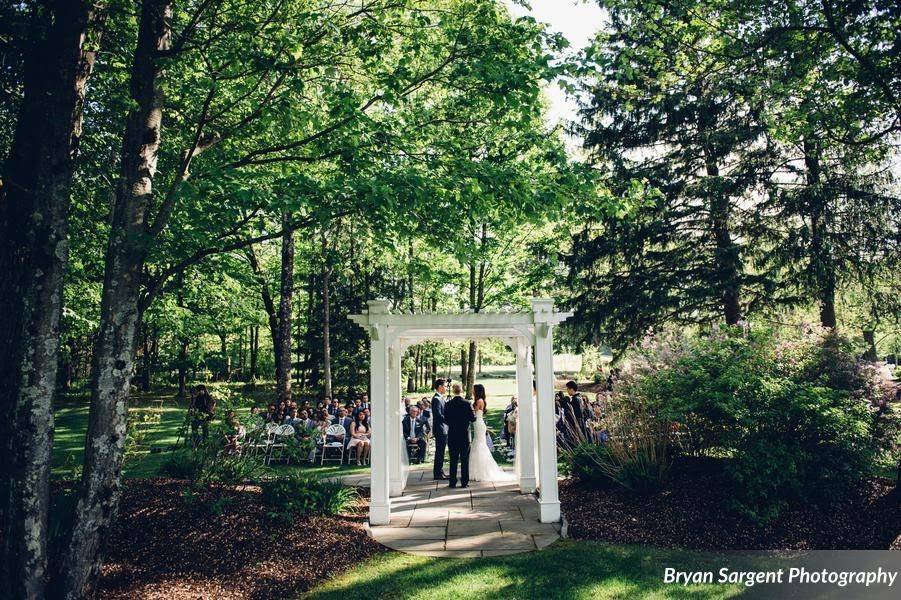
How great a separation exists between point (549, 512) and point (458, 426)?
2429 millimetres

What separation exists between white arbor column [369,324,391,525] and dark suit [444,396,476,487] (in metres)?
1.86

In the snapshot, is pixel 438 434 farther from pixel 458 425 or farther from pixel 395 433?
pixel 395 433

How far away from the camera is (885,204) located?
13.4 metres

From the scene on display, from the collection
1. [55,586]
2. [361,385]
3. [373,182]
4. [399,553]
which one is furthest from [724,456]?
[361,385]

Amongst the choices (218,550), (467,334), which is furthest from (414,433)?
(218,550)

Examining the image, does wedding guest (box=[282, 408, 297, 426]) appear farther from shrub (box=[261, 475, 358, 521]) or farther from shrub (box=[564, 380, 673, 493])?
shrub (box=[564, 380, 673, 493])

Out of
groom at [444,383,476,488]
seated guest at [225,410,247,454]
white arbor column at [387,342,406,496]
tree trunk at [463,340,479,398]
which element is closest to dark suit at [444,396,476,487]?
groom at [444,383,476,488]

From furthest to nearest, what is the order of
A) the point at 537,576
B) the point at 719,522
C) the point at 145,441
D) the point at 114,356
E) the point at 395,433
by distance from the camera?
1. the point at 145,441
2. the point at 395,433
3. the point at 719,522
4. the point at 537,576
5. the point at 114,356

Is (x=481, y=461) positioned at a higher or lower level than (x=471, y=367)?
lower

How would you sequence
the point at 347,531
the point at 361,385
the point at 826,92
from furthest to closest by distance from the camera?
the point at 361,385 → the point at 826,92 → the point at 347,531

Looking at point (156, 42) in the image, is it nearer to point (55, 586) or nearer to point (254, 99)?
point (254, 99)

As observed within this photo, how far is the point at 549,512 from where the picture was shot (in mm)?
7766

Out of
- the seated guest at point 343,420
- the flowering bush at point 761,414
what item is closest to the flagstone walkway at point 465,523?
the flowering bush at point 761,414

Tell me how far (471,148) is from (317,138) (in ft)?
6.71
